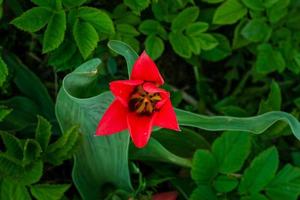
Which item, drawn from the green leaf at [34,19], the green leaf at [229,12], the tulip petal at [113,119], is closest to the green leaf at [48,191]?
the tulip petal at [113,119]

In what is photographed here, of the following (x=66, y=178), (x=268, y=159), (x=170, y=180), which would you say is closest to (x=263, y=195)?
(x=268, y=159)

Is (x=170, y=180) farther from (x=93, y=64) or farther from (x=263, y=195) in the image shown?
(x=93, y=64)

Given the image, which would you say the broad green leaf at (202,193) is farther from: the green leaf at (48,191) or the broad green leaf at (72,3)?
the broad green leaf at (72,3)

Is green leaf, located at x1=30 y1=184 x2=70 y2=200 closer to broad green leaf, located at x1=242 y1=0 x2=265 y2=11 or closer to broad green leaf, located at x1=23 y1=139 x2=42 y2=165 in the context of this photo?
broad green leaf, located at x1=23 y1=139 x2=42 y2=165

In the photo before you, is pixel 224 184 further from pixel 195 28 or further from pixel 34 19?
pixel 34 19

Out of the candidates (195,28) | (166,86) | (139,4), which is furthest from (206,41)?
(139,4)

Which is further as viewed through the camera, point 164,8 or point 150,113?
point 164,8
